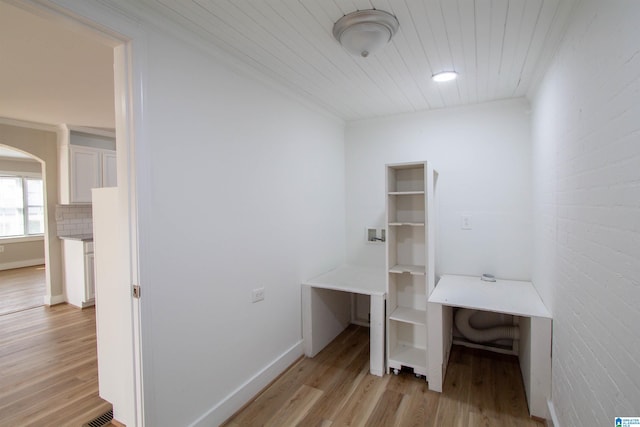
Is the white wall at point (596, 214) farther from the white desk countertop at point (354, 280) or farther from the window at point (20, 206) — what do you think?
the window at point (20, 206)

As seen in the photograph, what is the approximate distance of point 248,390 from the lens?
2.25 meters

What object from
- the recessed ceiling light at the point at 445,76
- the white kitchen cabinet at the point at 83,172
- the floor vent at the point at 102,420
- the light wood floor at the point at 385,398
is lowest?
the floor vent at the point at 102,420

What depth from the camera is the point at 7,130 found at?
13.3ft

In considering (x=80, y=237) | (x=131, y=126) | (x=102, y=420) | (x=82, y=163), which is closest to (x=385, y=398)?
(x=102, y=420)

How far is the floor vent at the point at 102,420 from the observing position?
205cm

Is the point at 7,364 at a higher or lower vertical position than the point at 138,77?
lower

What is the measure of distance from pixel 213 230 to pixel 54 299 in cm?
412

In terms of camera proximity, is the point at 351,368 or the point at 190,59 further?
the point at 351,368

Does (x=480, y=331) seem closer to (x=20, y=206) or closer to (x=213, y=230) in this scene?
(x=213, y=230)

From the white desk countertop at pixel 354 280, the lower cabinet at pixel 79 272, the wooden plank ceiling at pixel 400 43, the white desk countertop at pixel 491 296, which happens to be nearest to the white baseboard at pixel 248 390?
the white desk countertop at pixel 354 280

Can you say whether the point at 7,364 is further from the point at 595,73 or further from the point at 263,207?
the point at 595,73

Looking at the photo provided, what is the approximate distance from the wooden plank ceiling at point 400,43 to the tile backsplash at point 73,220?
4.11 metres

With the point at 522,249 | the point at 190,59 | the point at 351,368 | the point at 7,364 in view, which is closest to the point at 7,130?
the point at 7,364

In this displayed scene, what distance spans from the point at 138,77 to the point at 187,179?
1.83 ft
